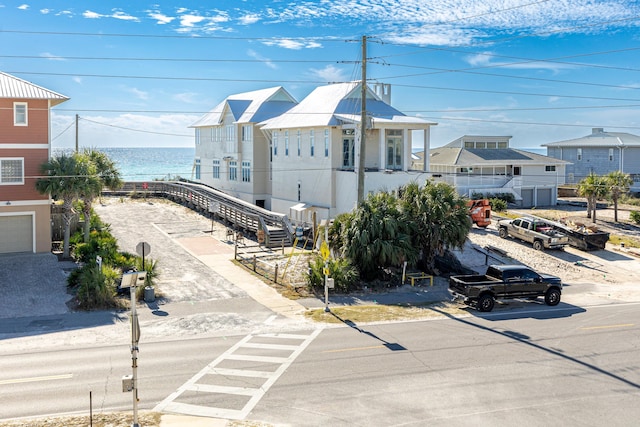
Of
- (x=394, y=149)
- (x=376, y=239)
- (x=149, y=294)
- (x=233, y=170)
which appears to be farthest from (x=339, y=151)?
(x=149, y=294)

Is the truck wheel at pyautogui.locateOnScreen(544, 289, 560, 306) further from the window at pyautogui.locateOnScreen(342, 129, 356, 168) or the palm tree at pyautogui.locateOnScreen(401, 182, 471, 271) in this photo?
the window at pyautogui.locateOnScreen(342, 129, 356, 168)

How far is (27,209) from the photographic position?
3391 cm

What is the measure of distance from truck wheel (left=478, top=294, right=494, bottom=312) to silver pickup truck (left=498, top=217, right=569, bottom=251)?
13385 mm

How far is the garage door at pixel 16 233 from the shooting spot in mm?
33750

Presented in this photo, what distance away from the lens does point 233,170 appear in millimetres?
57250

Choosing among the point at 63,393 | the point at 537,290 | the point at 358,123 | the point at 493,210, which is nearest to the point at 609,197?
the point at 493,210

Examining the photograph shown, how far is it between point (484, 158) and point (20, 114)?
132ft

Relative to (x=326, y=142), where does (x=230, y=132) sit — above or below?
above

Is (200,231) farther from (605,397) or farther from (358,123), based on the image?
(605,397)

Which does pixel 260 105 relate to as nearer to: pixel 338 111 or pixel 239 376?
pixel 338 111

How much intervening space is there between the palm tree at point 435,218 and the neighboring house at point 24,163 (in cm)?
1868

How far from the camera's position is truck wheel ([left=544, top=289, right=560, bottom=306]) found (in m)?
27.8

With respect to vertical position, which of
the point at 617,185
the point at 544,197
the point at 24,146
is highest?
the point at 24,146

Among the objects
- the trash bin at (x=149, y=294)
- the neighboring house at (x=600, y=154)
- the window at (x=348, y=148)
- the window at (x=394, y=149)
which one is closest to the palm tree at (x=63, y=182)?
the trash bin at (x=149, y=294)
